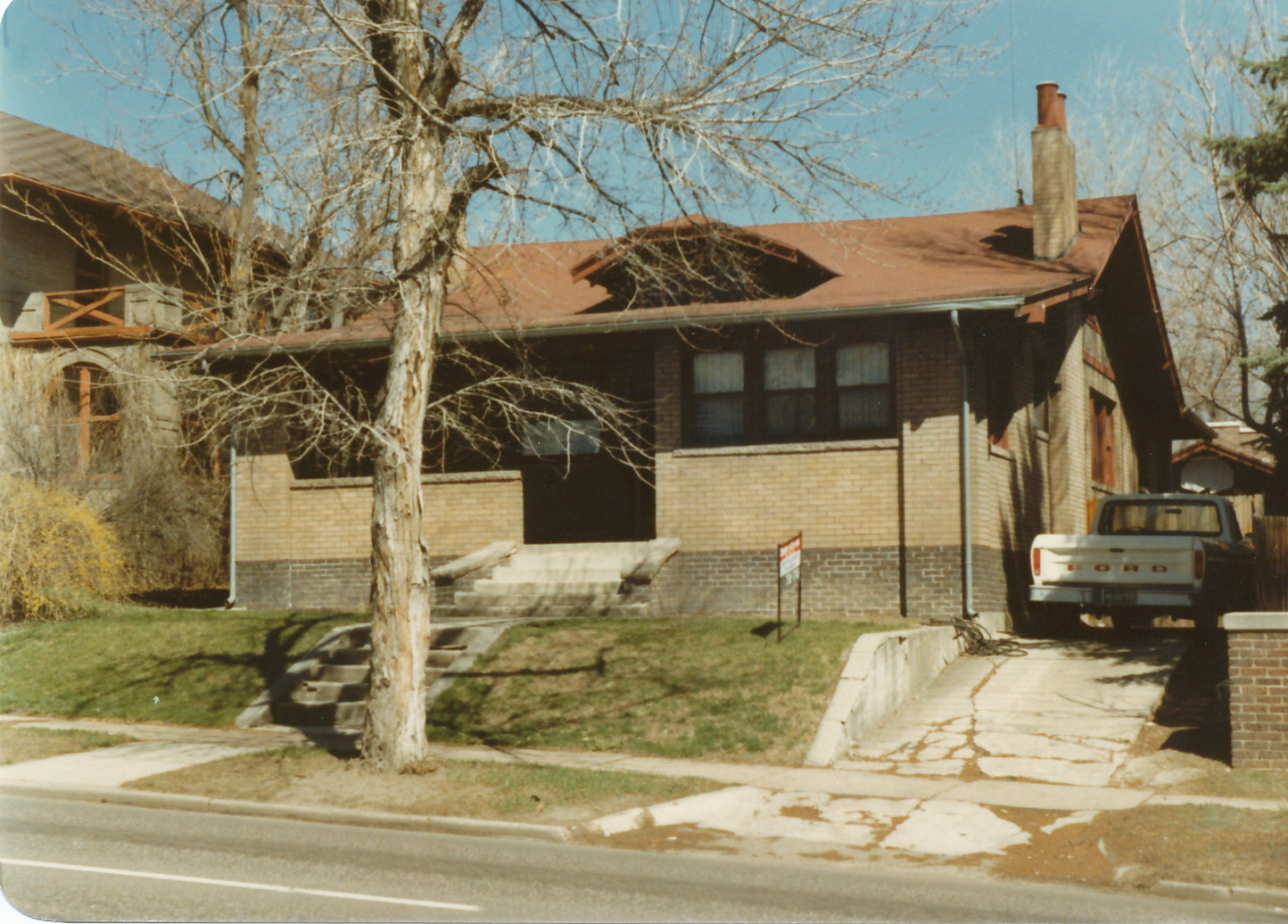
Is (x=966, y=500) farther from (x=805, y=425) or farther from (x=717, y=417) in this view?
(x=717, y=417)

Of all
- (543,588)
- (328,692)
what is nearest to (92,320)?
(543,588)

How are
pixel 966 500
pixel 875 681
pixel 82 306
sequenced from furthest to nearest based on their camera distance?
pixel 82 306 → pixel 966 500 → pixel 875 681

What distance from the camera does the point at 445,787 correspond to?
396 inches

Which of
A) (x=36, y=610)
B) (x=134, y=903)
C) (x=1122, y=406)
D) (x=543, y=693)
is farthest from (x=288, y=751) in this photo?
(x=1122, y=406)

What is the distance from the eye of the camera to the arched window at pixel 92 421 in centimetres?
2330

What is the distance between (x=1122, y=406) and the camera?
2681cm

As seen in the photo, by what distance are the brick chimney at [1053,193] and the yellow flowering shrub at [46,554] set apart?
50.5 feet

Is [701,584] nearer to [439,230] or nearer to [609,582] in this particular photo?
[609,582]

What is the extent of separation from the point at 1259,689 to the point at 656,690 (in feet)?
18.6

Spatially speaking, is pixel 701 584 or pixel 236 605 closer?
pixel 701 584

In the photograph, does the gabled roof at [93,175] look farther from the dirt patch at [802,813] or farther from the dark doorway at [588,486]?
the dirt patch at [802,813]

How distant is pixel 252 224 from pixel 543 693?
635 inches

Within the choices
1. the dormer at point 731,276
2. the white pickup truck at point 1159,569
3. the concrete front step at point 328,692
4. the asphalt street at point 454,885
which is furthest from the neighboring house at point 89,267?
the asphalt street at point 454,885

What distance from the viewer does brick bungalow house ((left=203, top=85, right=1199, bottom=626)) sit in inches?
642
